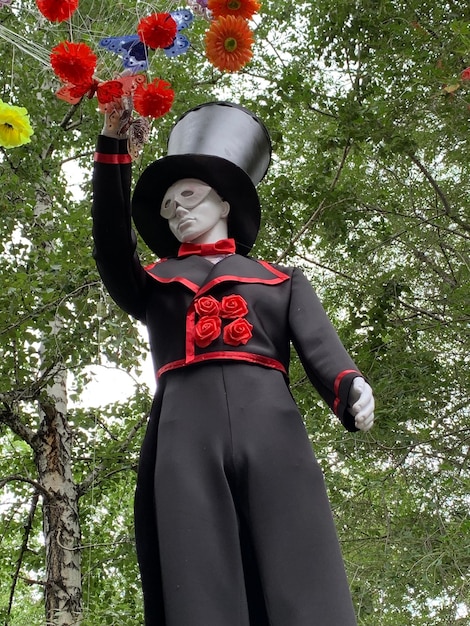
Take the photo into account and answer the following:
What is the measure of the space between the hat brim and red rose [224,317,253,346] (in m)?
0.60

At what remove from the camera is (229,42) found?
2635 millimetres

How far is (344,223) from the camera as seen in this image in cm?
630

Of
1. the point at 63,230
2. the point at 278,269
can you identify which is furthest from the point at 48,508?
the point at 278,269

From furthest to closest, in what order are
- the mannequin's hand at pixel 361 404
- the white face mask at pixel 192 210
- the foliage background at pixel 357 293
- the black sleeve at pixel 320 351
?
the foliage background at pixel 357 293
the white face mask at pixel 192 210
the black sleeve at pixel 320 351
the mannequin's hand at pixel 361 404

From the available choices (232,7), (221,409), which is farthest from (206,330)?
(232,7)

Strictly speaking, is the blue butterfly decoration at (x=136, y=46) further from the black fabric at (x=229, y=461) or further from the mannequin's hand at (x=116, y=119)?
the black fabric at (x=229, y=461)

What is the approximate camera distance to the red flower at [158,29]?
97.1 inches

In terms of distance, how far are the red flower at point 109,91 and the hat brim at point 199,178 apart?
1.55 ft

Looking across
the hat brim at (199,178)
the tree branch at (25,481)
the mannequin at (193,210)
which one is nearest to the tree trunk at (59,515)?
the tree branch at (25,481)

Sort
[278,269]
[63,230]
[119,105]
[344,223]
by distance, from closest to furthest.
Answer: [119,105] → [278,269] → [63,230] → [344,223]

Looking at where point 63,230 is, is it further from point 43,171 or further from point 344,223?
point 344,223

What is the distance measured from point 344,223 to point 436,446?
1.80 m

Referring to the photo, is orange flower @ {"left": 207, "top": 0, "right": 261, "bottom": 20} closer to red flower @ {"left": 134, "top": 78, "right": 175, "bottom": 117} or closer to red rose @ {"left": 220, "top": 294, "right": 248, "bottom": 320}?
red flower @ {"left": 134, "top": 78, "right": 175, "bottom": 117}

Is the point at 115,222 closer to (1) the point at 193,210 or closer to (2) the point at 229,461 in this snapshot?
(1) the point at 193,210
